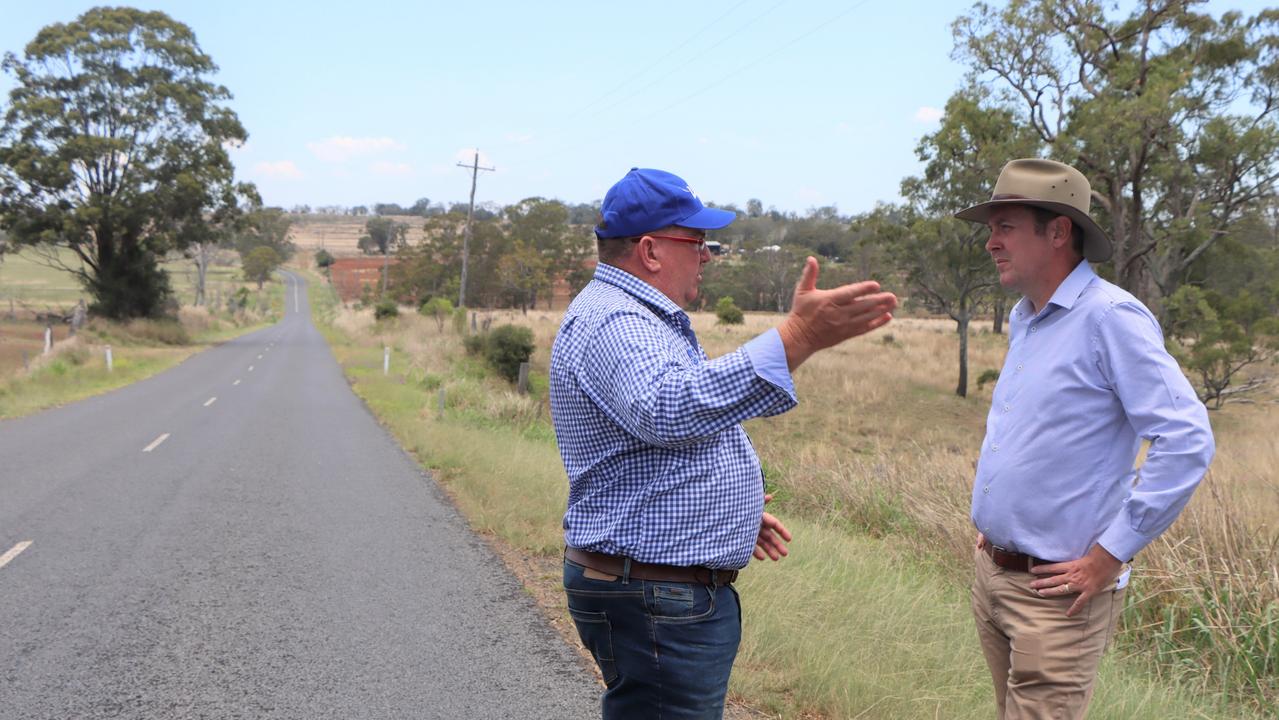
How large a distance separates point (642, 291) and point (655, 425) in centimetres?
45

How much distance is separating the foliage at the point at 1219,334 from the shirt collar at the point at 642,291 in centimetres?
2154

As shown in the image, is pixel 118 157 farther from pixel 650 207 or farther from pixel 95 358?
pixel 650 207

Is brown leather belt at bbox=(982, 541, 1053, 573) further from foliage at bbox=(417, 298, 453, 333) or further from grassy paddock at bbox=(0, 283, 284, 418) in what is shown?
foliage at bbox=(417, 298, 453, 333)

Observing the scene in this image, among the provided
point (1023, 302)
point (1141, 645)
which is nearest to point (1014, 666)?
point (1023, 302)

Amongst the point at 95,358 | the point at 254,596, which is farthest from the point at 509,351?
the point at 254,596

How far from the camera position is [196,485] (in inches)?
405

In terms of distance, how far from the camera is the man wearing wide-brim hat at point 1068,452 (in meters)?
2.52

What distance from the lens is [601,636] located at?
250cm

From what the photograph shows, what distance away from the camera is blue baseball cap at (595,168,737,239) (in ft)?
7.89

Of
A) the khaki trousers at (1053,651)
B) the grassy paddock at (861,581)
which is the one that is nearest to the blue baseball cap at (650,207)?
the khaki trousers at (1053,651)

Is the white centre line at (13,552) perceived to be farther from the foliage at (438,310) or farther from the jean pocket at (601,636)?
the foliage at (438,310)

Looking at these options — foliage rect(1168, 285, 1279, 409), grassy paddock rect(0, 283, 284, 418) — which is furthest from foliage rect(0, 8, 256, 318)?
foliage rect(1168, 285, 1279, 409)

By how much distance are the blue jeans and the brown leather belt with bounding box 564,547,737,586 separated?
0.05 feet

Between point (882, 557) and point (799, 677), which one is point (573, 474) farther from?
point (882, 557)
